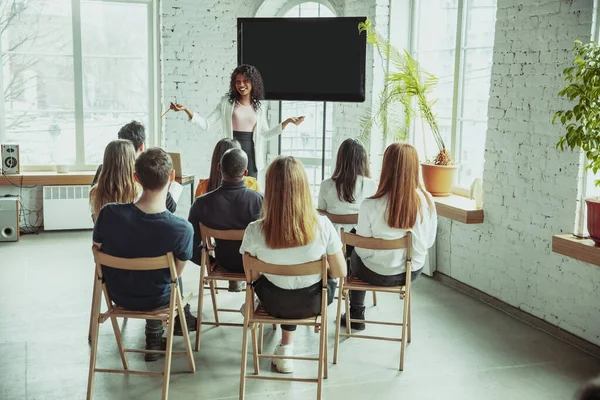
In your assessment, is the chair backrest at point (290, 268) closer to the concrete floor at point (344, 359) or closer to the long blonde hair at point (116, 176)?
the concrete floor at point (344, 359)

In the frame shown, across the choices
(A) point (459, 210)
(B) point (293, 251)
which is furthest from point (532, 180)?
(B) point (293, 251)

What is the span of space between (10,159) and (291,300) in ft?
15.8

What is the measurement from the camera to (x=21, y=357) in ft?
13.0

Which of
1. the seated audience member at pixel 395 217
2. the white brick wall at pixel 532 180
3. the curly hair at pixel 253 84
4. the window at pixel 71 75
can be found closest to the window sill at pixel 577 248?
the white brick wall at pixel 532 180

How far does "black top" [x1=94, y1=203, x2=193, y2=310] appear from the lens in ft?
10.9

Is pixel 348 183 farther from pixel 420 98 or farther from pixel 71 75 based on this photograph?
pixel 71 75

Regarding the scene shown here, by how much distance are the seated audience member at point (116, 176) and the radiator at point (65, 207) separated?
3503mm

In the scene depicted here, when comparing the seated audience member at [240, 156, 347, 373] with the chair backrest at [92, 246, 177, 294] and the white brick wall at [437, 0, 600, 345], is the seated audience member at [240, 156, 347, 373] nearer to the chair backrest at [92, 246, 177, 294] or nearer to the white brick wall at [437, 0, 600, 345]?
the chair backrest at [92, 246, 177, 294]

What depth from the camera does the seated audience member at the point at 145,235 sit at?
3312 mm

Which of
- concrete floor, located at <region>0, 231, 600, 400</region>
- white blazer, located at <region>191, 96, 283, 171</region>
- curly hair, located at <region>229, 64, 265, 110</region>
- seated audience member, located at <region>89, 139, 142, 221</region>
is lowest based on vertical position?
concrete floor, located at <region>0, 231, 600, 400</region>

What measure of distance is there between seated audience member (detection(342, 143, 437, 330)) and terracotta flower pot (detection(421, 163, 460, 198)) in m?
1.60

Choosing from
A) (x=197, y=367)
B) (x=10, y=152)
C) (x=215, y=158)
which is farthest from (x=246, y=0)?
(x=197, y=367)

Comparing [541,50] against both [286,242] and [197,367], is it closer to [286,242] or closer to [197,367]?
[286,242]

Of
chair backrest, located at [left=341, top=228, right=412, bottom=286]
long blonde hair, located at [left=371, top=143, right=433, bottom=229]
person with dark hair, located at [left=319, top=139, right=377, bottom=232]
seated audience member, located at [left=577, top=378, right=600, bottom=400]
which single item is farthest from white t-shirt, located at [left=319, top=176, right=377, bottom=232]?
seated audience member, located at [left=577, top=378, right=600, bottom=400]
